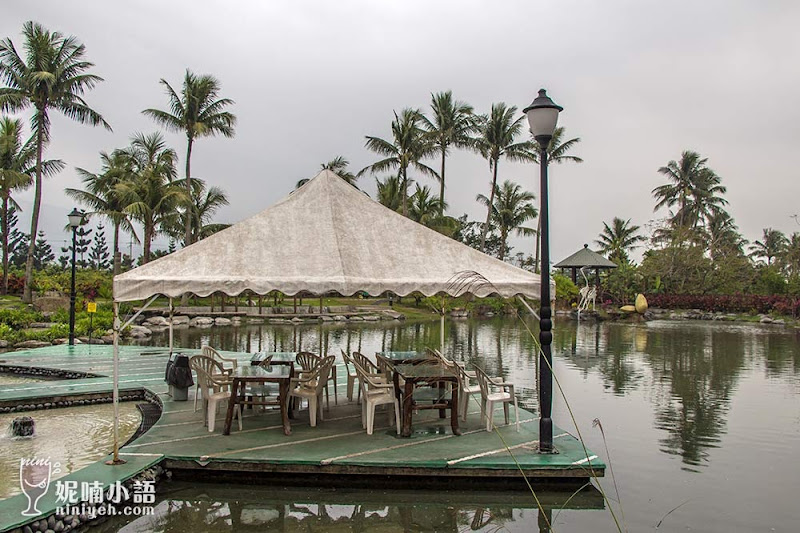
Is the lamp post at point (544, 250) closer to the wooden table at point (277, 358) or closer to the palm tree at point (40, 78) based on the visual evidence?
the wooden table at point (277, 358)

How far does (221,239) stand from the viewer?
755cm

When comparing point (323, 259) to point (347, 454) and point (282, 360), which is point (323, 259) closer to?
point (347, 454)

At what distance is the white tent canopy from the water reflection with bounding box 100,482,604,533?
2.17 m

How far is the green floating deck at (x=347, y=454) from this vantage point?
610 cm

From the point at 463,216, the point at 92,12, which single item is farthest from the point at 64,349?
the point at 463,216

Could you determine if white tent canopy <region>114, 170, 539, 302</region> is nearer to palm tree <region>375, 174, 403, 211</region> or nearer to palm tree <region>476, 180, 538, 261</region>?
palm tree <region>375, 174, 403, 211</region>

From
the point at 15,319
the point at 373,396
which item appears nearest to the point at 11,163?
the point at 15,319

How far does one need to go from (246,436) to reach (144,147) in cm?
3678

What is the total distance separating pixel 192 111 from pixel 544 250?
33.3 metres

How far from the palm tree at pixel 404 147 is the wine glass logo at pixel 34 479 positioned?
34.9 m

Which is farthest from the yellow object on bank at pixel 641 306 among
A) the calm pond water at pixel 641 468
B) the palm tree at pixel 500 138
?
the calm pond water at pixel 641 468

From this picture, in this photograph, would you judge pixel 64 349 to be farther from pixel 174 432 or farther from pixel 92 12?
pixel 174 432

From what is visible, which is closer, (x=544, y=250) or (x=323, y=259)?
(x=544, y=250)

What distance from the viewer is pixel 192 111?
3509 centimetres
